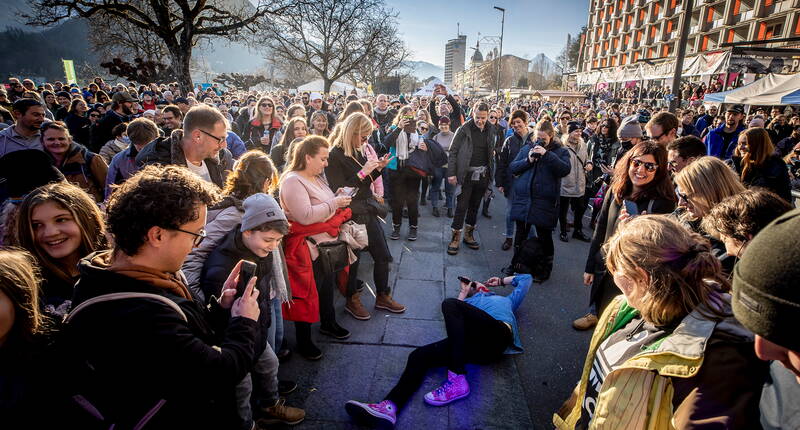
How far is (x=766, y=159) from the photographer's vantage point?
145 inches

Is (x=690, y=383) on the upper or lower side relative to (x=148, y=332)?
lower

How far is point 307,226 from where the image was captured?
3137mm

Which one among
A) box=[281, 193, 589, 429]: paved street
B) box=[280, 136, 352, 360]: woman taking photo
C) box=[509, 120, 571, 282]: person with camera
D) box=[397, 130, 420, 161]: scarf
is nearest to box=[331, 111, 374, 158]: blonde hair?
box=[280, 136, 352, 360]: woman taking photo

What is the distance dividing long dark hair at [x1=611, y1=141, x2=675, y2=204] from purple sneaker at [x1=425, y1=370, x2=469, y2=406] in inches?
82.3

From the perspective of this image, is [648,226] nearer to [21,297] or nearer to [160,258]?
[160,258]

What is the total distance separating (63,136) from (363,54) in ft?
79.6

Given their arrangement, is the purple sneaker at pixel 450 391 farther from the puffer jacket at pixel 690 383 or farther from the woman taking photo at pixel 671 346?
the puffer jacket at pixel 690 383

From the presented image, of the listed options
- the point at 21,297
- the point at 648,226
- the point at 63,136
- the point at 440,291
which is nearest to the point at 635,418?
the point at 648,226

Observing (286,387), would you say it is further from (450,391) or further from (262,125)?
(262,125)

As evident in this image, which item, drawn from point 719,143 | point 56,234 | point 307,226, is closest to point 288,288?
point 307,226

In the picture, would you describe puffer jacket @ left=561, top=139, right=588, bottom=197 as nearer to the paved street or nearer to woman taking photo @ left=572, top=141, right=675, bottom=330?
the paved street

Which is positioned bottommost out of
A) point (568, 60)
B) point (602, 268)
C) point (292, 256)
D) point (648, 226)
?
point (602, 268)

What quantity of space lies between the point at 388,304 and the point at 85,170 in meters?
3.41

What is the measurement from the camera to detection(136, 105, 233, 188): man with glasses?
3.04 m
